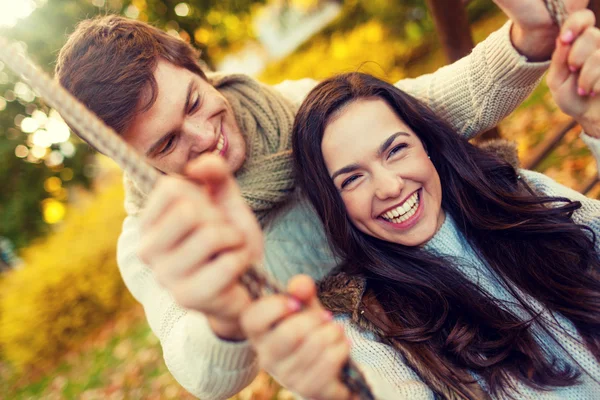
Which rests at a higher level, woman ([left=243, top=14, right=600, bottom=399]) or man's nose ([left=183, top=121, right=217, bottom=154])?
man's nose ([left=183, top=121, right=217, bottom=154])

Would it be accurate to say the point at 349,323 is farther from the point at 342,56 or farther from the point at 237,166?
the point at 342,56

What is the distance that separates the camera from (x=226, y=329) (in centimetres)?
87

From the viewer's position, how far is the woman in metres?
1.46

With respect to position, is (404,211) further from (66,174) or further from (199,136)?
(66,174)

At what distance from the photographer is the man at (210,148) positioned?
666 mm

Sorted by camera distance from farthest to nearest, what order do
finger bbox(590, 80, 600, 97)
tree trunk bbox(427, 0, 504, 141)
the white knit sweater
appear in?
tree trunk bbox(427, 0, 504, 141)
the white knit sweater
finger bbox(590, 80, 600, 97)

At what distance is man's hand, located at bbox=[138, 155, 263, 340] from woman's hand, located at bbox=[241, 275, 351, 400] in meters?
0.07

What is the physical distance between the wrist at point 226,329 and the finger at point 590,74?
3.40 feet

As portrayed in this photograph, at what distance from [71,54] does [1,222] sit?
19.7 ft

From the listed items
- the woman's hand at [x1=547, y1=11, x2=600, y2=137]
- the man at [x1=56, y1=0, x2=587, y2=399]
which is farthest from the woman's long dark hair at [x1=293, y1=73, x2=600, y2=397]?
the woman's hand at [x1=547, y1=11, x2=600, y2=137]

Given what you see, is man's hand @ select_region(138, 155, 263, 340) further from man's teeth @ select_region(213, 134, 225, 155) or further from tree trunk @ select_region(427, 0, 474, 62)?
tree trunk @ select_region(427, 0, 474, 62)

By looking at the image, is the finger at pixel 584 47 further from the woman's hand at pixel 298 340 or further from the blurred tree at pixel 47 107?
the blurred tree at pixel 47 107

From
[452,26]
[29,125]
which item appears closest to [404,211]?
[452,26]

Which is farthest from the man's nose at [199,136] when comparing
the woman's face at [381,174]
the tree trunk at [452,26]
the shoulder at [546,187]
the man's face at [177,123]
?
the tree trunk at [452,26]
